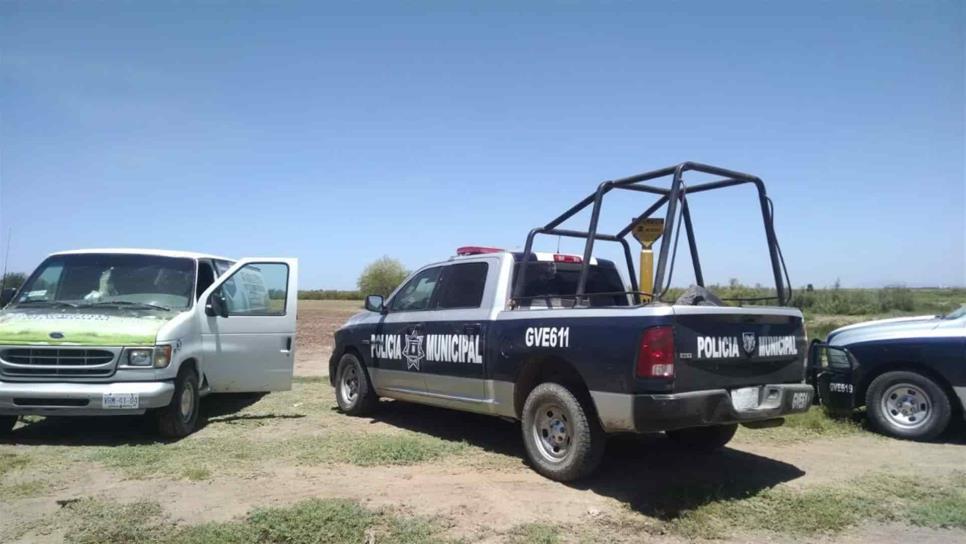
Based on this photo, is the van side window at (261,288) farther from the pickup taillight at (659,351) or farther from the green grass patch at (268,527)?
the pickup taillight at (659,351)

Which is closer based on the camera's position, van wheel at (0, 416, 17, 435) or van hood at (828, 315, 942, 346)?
van wheel at (0, 416, 17, 435)

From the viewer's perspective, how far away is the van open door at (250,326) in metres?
8.32

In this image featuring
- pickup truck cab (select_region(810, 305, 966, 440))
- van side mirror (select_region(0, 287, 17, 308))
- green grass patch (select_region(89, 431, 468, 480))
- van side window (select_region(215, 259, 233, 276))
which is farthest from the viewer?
van side window (select_region(215, 259, 233, 276))

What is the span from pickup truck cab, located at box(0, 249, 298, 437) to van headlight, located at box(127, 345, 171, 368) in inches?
0.4

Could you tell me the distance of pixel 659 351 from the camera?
4980 mm

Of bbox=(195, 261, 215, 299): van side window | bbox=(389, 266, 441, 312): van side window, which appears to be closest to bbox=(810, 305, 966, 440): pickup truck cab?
bbox=(389, 266, 441, 312): van side window

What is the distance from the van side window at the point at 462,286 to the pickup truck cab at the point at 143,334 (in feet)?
7.44

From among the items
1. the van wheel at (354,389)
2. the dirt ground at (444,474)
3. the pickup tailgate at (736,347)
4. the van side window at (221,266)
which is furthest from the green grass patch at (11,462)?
the pickup tailgate at (736,347)

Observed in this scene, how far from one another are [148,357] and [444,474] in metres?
3.32

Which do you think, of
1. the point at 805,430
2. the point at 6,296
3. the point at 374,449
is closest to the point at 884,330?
the point at 805,430

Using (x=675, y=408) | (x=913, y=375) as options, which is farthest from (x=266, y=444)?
(x=913, y=375)

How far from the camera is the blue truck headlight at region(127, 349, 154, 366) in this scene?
23.1ft

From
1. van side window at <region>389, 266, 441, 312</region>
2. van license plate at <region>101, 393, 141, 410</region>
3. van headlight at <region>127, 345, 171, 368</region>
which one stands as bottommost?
van license plate at <region>101, 393, 141, 410</region>

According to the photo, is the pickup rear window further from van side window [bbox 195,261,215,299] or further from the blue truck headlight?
van side window [bbox 195,261,215,299]
